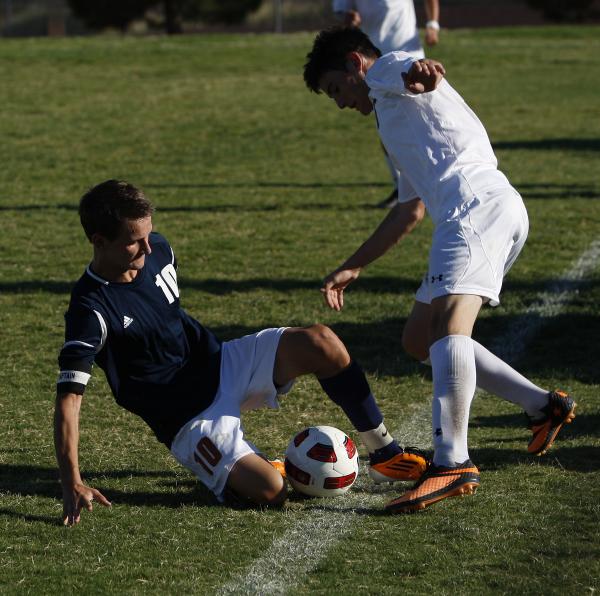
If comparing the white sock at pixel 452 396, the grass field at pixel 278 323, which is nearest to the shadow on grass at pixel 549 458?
the grass field at pixel 278 323

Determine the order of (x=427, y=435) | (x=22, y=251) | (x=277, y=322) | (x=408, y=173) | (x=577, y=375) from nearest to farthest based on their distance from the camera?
(x=408, y=173) < (x=427, y=435) < (x=577, y=375) < (x=277, y=322) < (x=22, y=251)

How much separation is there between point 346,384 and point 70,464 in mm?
1053

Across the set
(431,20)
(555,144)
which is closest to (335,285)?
(431,20)

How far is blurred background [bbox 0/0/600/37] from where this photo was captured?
1332 inches

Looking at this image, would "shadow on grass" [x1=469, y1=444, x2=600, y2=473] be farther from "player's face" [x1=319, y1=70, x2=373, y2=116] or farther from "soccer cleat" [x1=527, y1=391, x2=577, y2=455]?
"player's face" [x1=319, y1=70, x2=373, y2=116]

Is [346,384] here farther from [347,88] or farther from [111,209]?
[347,88]

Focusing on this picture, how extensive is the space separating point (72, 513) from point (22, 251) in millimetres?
5052

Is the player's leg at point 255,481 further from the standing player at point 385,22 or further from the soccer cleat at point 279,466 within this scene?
the standing player at point 385,22

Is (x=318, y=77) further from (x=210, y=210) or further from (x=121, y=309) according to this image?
(x=210, y=210)

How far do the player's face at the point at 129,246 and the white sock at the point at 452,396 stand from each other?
42.3 inches

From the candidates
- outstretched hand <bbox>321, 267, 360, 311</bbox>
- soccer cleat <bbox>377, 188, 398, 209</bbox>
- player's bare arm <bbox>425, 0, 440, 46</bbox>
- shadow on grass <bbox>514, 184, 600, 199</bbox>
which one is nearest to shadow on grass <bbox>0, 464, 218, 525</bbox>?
outstretched hand <bbox>321, 267, 360, 311</bbox>

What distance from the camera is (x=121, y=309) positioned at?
13.9 feet

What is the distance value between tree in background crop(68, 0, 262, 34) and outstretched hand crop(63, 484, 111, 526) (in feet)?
104

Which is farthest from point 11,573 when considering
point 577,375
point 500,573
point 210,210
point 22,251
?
point 210,210
